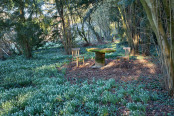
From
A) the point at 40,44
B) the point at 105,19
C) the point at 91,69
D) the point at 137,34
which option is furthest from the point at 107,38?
the point at 91,69

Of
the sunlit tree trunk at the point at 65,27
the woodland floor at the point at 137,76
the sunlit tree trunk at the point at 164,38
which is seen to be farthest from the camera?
the sunlit tree trunk at the point at 65,27

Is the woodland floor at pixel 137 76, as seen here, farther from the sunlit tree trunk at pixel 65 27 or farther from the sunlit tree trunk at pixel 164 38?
the sunlit tree trunk at pixel 65 27

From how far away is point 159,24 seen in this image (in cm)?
389

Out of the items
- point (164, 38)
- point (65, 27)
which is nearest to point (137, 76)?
point (164, 38)

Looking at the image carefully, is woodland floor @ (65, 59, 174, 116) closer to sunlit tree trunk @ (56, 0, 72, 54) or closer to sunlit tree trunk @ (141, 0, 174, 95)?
sunlit tree trunk @ (141, 0, 174, 95)

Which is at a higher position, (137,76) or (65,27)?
(65,27)

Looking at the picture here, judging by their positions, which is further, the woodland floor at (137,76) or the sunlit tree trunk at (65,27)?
the sunlit tree trunk at (65,27)

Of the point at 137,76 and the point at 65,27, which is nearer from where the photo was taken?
the point at 137,76

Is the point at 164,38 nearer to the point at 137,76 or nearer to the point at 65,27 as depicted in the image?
the point at 137,76

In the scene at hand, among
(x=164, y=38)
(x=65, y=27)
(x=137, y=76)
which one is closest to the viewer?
(x=164, y=38)

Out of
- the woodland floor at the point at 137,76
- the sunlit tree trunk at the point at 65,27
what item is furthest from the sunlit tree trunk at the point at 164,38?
the sunlit tree trunk at the point at 65,27

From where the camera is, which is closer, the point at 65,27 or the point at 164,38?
the point at 164,38

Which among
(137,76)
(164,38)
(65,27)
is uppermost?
(65,27)

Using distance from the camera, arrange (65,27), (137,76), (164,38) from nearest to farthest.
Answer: (164,38)
(137,76)
(65,27)
